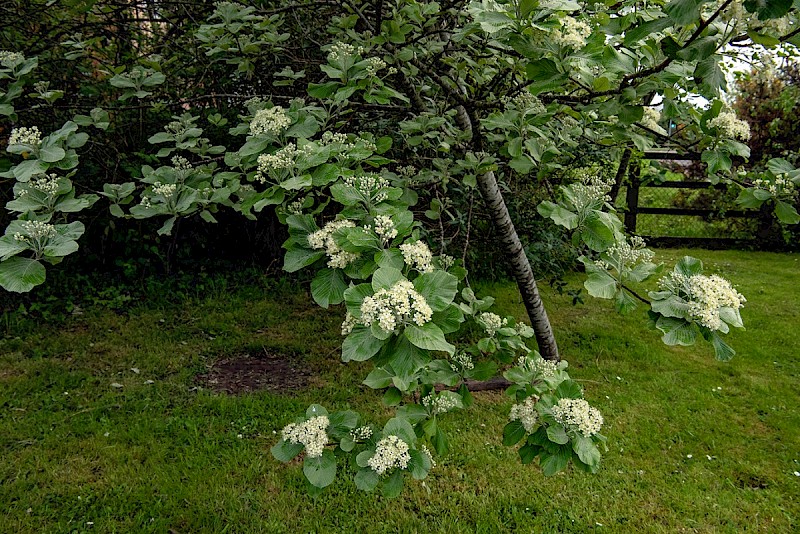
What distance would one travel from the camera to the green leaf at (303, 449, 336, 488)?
1560 millimetres

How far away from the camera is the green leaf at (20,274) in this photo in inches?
54.3

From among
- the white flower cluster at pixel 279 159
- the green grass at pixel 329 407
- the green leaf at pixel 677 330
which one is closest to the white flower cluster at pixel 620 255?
the green leaf at pixel 677 330

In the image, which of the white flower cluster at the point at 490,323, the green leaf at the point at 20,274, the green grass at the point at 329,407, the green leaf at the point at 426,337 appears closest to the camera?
the green leaf at the point at 426,337

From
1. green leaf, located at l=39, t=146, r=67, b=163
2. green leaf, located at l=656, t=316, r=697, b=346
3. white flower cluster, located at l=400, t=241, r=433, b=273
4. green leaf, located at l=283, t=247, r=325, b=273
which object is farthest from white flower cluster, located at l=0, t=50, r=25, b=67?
green leaf, located at l=656, t=316, r=697, b=346

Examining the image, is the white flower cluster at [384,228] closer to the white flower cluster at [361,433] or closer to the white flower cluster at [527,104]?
the white flower cluster at [361,433]

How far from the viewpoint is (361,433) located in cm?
167

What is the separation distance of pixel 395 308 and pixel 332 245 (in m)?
0.33

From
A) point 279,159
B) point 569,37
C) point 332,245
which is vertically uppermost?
point 569,37

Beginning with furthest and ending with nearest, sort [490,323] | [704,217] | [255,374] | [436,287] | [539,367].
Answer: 1. [704,217]
2. [255,374]
3. [490,323]
4. [539,367]
5. [436,287]

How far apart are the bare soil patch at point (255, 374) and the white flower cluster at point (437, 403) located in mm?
2180

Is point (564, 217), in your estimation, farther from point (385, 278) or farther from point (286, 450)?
point (286, 450)

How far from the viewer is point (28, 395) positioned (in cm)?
353

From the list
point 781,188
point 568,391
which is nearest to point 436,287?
point 568,391

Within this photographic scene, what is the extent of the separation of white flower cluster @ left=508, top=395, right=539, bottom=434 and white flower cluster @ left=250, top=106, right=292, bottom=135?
127 centimetres
